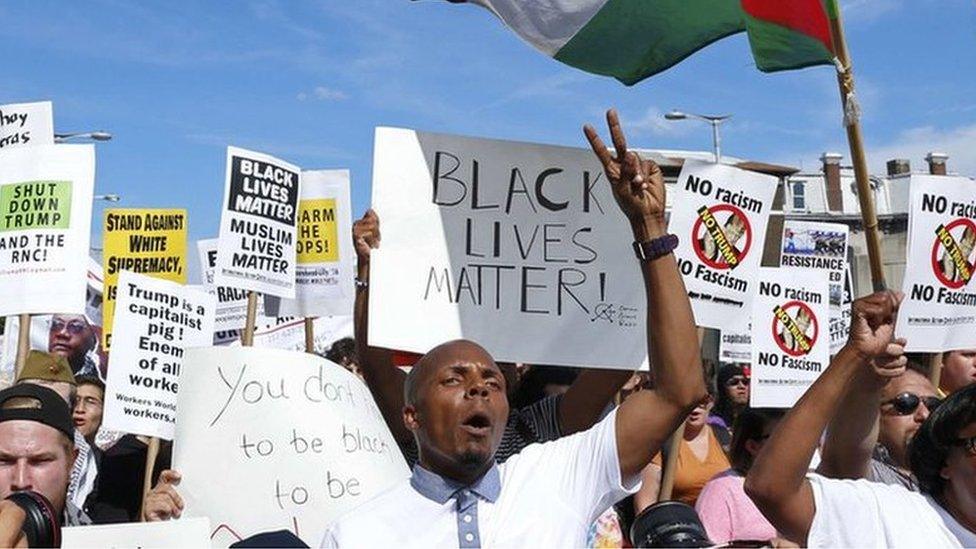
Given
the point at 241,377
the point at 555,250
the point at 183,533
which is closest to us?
the point at 183,533

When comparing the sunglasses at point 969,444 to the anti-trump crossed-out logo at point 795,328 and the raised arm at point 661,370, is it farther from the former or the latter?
the anti-trump crossed-out logo at point 795,328

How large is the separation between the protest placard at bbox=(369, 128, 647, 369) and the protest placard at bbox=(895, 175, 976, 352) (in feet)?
4.88

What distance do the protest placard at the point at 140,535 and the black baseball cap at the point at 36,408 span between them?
58cm

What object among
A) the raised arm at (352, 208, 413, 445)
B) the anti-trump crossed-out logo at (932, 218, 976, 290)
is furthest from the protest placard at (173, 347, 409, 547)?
the anti-trump crossed-out logo at (932, 218, 976, 290)

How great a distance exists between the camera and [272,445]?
11.0 ft

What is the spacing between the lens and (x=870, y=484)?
2.64 m

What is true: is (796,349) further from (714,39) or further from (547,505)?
(547,505)

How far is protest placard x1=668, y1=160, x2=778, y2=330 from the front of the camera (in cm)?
481

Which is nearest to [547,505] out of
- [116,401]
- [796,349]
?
[116,401]

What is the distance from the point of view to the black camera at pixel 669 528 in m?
2.24

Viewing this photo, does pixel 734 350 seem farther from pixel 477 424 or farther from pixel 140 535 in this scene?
pixel 140 535

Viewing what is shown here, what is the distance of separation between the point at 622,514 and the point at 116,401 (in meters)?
2.40

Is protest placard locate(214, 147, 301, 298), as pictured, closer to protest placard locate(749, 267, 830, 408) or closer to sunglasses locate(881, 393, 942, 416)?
protest placard locate(749, 267, 830, 408)

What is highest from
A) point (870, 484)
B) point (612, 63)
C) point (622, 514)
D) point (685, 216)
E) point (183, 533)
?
point (612, 63)
